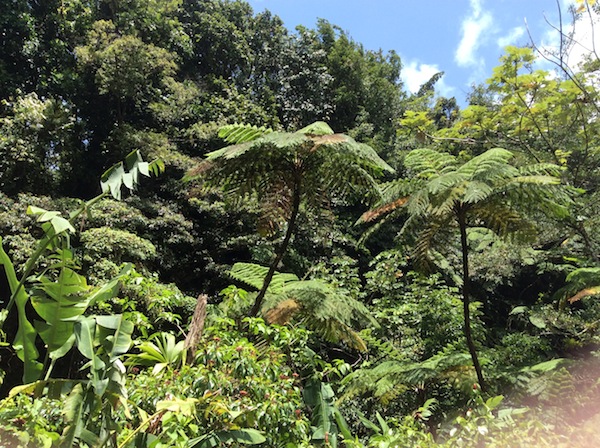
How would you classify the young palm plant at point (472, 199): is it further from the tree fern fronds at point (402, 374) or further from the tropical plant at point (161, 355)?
the tropical plant at point (161, 355)

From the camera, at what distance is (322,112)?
1288cm

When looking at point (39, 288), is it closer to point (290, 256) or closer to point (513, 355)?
point (513, 355)

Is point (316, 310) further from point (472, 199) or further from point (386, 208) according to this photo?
point (472, 199)

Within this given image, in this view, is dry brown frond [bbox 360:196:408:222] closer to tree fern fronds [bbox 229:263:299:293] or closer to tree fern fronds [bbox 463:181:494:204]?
tree fern fronds [bbox 463:181:494:204]

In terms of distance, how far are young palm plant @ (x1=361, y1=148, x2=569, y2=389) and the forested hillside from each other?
23mm

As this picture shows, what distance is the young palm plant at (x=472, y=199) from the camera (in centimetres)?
297

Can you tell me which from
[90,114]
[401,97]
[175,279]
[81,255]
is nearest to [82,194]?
[90,114]

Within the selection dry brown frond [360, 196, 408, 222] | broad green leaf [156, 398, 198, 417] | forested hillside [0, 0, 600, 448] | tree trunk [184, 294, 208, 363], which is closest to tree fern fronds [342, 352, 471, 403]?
forested hillside [0, 0, 600, 448]

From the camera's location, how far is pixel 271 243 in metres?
8.37

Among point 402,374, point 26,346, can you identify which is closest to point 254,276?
point 402,374

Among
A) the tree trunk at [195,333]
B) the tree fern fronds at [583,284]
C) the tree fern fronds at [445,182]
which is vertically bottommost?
the tree trunk at [195,333]

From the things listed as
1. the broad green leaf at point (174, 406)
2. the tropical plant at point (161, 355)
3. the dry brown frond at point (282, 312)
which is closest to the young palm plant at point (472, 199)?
the dry brown frond at point (282, 312)

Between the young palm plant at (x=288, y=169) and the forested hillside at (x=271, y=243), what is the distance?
24 mm

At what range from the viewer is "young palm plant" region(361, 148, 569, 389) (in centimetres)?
297
